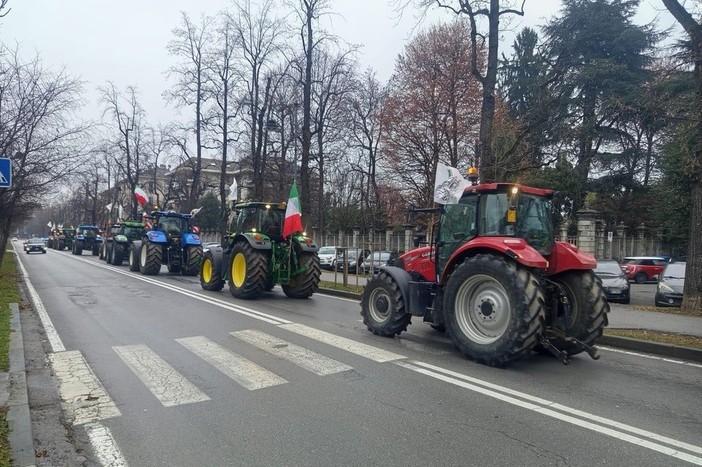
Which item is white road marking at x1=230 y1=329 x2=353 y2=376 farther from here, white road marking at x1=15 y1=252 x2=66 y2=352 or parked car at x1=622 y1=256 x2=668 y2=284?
parked car at x1=622 y1=256 x2=668 y2=284

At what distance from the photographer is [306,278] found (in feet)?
46.7

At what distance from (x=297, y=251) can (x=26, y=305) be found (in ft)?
21.5

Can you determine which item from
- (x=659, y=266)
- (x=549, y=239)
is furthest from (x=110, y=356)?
(x=659, y=266)

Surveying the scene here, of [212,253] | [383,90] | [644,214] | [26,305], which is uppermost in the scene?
[383,90]

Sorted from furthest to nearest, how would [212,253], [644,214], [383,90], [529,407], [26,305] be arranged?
[644,214] → [383,90] → [212,253] → [26,305] → [529,407]

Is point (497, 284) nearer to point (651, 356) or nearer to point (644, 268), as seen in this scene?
point (651, 356)

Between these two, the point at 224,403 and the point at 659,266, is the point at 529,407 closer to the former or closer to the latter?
the point at 224,403

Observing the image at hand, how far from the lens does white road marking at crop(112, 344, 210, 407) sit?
550cm

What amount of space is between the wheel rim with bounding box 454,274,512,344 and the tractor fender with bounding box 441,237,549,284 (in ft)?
1.34

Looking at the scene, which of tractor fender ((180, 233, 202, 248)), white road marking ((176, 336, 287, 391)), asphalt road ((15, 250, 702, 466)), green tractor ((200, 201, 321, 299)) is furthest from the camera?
tractor fender ((180, 233, 202, 248))

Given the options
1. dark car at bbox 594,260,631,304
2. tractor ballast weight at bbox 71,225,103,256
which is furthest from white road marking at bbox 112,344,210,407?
tractor ballast weight at bbox 71,225,103,256

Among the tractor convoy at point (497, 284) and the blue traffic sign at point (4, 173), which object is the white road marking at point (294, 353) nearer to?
the tractor convoy at point (497, 284)

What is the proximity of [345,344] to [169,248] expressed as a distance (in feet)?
51.1

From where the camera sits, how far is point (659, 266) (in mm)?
28438
